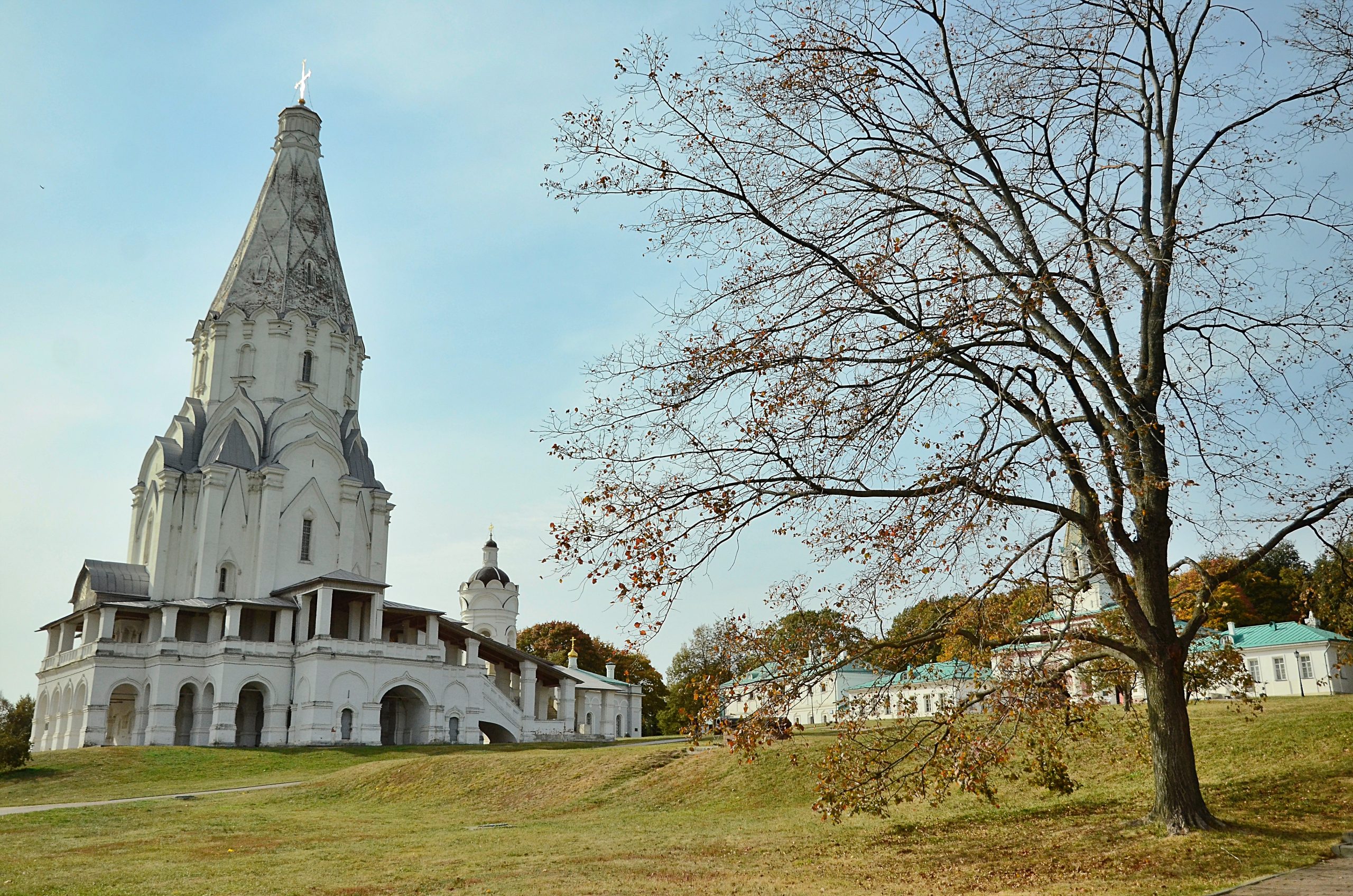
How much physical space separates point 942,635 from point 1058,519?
185 cm

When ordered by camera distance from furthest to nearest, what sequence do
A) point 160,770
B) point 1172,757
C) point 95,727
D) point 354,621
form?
point 354,621 → point 95,727 → point 160,770 → point 1172,757

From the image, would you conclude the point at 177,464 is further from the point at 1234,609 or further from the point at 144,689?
the point at 1234,609

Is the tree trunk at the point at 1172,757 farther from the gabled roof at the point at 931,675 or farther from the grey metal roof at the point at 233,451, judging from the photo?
the grey metal roof at the point at 233,451

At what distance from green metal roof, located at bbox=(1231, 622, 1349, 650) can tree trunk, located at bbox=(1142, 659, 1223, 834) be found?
36601 millimetres

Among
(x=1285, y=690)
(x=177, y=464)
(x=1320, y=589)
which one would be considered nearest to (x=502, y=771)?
(x=1320, y=589)

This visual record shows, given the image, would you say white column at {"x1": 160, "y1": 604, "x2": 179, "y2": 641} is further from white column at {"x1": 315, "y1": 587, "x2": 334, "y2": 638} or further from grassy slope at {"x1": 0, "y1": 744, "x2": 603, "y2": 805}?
grassy slope at {"x1": 0, "y1": 744, "x2": 603, "y2": 805}

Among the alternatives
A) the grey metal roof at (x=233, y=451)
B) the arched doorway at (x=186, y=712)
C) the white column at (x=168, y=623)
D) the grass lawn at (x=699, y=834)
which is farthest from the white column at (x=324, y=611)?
the grass lawn at (x=699, y=834)

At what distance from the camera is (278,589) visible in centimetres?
4834

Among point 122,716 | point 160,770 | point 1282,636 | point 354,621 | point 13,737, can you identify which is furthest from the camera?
point 354,621

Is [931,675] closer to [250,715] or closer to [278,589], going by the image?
[250,715]

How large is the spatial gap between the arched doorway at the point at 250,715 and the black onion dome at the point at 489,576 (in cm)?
1646

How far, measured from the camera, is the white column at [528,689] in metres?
48.8

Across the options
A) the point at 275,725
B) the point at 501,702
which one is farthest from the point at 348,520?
the point at 501,702

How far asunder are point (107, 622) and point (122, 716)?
203 inches
